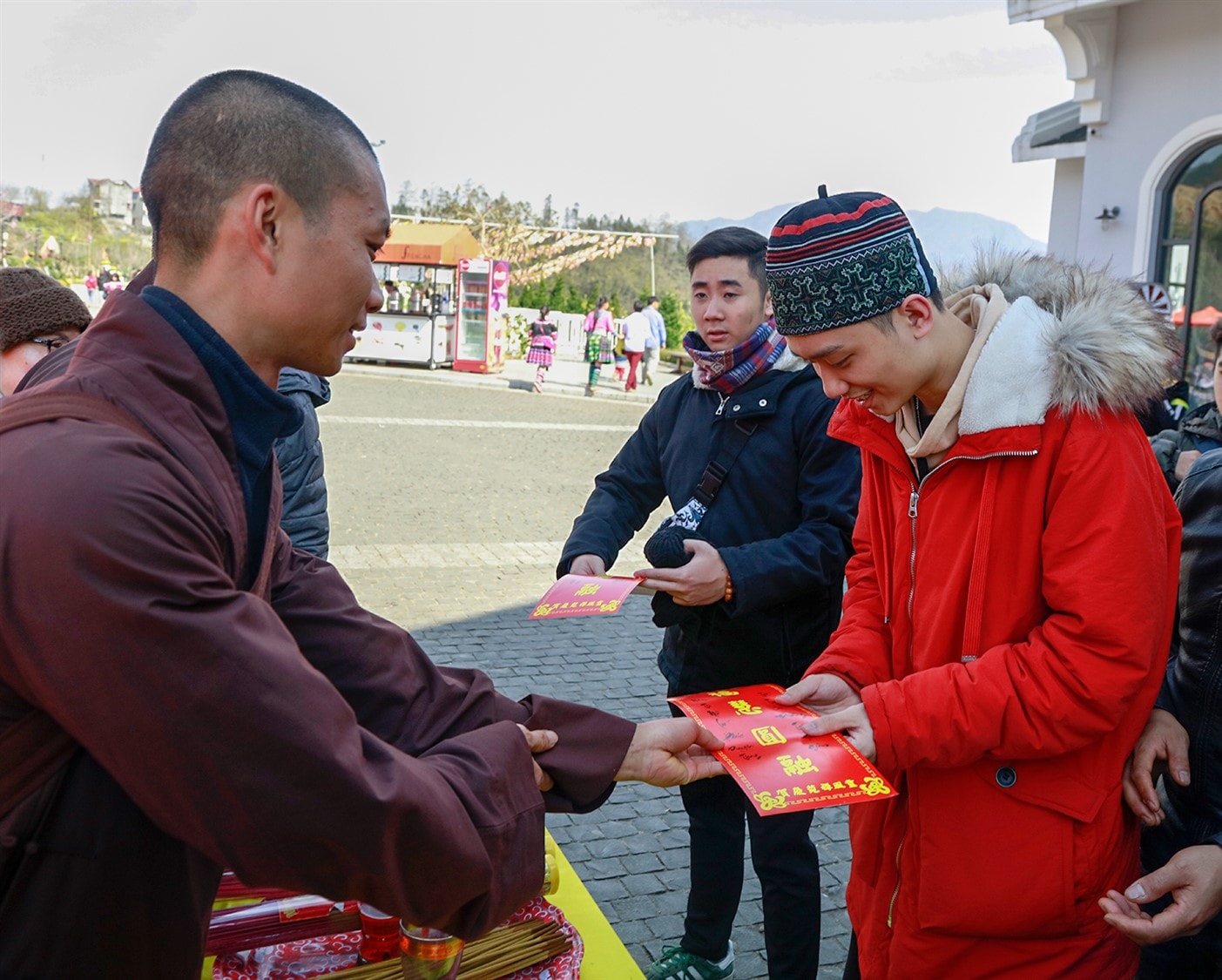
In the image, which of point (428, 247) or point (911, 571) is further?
point (428, 247)

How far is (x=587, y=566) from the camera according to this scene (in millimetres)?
3365

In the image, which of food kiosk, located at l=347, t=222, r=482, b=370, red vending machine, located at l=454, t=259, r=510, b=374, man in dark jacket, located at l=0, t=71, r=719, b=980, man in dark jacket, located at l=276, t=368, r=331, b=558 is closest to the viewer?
man in dark jacket, located at l=0, t=71, r=719, b=980

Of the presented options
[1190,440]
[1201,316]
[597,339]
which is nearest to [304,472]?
[1190,440]

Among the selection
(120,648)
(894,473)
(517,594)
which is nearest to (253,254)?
(120,648)

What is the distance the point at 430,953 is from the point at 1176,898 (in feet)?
4.37

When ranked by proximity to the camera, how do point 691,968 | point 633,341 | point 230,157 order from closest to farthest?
point 230,157 → point 691,968 → point 633,341

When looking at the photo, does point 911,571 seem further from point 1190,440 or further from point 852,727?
point 1190,440

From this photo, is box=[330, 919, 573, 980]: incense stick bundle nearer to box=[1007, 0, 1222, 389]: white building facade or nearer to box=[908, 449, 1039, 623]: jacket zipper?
box=[908, 449, 1039, 623]: jacket zipper

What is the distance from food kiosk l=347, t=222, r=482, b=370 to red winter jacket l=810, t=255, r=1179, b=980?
22659mm

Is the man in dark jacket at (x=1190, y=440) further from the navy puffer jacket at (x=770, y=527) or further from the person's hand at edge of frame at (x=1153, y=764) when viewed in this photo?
the person's hand at edge of frame at (x=1153, y=764)

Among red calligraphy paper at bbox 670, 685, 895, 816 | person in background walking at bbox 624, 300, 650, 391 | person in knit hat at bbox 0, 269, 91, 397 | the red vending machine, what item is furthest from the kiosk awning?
red calligraphy paper at bbox 670, 685, 895, 816

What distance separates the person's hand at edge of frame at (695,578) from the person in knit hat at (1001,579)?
2.70 feet

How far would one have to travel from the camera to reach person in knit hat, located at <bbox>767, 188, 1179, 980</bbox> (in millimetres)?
1951

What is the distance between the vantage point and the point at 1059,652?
196cm
